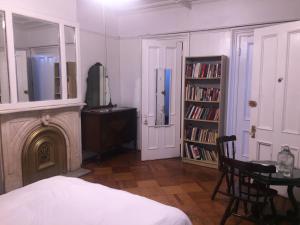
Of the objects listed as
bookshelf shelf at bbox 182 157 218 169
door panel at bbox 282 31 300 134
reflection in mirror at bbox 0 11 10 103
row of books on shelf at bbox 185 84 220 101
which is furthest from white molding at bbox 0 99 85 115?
door panel at bbox 282 31 300 134

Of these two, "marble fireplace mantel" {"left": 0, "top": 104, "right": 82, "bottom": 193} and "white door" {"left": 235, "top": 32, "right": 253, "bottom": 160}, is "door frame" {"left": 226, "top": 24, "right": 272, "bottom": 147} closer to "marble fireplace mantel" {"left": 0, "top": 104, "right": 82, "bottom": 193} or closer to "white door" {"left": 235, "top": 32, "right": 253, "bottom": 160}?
"white door" {"left": 235, "top": 32, "right": 253, "bottom": 160}

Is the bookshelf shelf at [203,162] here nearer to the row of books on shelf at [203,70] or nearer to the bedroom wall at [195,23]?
the row of books on shelf at [203,70]

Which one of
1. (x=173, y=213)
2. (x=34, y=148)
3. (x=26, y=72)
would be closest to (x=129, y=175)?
(x=34, y=148)

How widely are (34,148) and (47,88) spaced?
861 mm

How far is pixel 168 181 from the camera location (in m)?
3.83

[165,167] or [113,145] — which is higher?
[113,145]

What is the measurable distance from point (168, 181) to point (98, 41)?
2985 millimetres

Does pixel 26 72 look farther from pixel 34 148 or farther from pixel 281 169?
pixel 281 169

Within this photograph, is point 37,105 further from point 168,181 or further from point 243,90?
point 243,90

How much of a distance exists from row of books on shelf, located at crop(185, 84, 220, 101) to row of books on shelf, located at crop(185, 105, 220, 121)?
18 centimetres

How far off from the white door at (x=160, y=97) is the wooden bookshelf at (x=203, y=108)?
0.23 metres

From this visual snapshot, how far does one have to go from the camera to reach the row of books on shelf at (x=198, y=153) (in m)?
4.51

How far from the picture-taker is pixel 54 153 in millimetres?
3867

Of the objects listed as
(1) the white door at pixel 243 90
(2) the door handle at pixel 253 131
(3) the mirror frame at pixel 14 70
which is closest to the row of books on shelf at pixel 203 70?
(1) the white door at pixel 243 90
